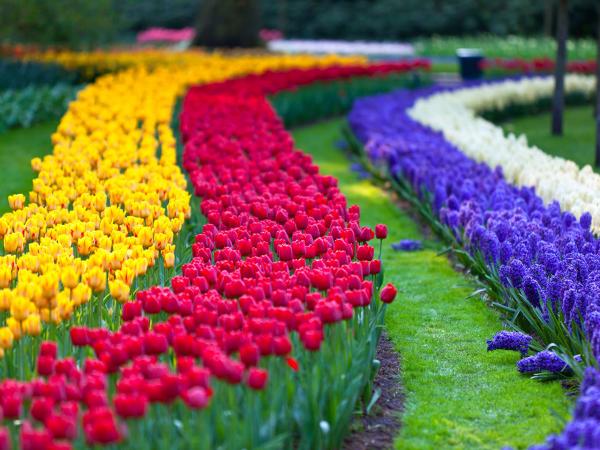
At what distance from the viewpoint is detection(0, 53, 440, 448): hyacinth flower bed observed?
3387 mm

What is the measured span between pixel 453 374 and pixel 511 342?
0.33m

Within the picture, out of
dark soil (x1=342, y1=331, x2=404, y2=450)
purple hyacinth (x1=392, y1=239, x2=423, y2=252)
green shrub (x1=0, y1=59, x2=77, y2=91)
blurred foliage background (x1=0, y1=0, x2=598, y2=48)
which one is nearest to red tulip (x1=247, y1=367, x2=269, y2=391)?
dark soil (x1=342, y1=331, x2=404, y2=450)

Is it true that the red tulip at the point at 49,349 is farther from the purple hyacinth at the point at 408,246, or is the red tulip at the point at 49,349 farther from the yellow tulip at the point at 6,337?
the purple hyacinth at the point at 408,246

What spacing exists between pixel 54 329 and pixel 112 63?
1468 cm

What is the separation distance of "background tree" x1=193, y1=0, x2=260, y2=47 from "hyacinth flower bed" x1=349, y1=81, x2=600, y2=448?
13207 mm

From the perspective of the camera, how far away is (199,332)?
3.85 meters

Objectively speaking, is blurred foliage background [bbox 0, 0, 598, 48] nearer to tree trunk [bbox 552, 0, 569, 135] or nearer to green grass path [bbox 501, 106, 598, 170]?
green grass path [bbox 501, 106, 598, 170]

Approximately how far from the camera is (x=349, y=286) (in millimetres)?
4559

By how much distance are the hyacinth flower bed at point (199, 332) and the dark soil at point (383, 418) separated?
0.12 m

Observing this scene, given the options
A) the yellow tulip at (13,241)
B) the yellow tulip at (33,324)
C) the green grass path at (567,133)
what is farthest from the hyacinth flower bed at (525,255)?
the green grass path at (567,133)

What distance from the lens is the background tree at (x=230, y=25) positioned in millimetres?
22594

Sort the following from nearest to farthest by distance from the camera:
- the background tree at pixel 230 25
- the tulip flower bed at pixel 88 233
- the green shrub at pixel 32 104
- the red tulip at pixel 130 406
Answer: the red tulip at pixel 130 406 → the tulip flower bed at pixel 88 233 → the green shrub at pixel 32 104 → the background tree at pixel 230 25

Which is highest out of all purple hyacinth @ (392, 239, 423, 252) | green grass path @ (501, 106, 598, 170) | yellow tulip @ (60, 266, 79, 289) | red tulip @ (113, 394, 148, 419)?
yellow tulip @ (60, 266, 79, 289)

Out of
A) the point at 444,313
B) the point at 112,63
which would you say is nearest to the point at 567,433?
the point at 444,313
